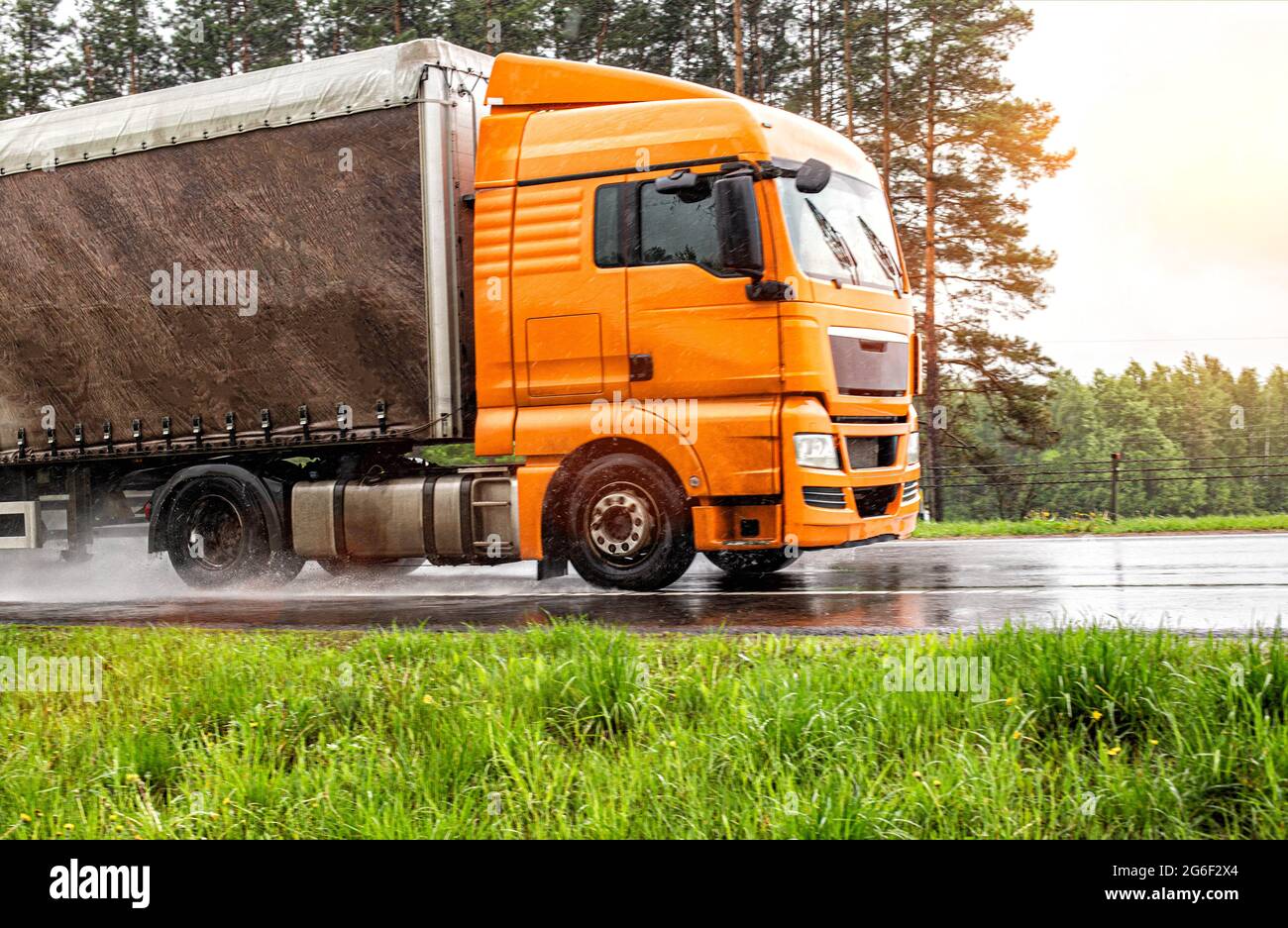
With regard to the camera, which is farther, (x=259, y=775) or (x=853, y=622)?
(x=853, y=622)

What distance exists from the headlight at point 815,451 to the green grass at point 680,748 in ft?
9.04

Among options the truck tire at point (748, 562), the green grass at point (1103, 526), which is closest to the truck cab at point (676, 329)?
the truck tire at point (748, 562)

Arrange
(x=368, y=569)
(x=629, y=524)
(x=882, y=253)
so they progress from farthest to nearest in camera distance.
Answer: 1. (x=368, y=569)
2. (x=882, y=253)
3. (x=629, y=524)

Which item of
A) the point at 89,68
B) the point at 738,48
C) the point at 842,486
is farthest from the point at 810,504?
the point at 89,68

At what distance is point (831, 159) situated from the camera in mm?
9422

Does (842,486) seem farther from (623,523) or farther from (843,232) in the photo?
(843,232)

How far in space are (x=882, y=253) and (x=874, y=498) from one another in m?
2.03

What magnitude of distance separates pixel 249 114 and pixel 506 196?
2.75 metres

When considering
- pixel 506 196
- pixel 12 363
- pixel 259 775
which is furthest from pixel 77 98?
pixel 259 775

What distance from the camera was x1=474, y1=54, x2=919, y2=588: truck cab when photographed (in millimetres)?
8391

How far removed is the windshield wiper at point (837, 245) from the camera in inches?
350

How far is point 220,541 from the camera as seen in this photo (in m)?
11.0

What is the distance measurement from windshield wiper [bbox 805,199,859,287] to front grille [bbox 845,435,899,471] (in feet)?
3.84

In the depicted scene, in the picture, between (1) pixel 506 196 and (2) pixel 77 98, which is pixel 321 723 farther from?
(2) pixel 77 98
